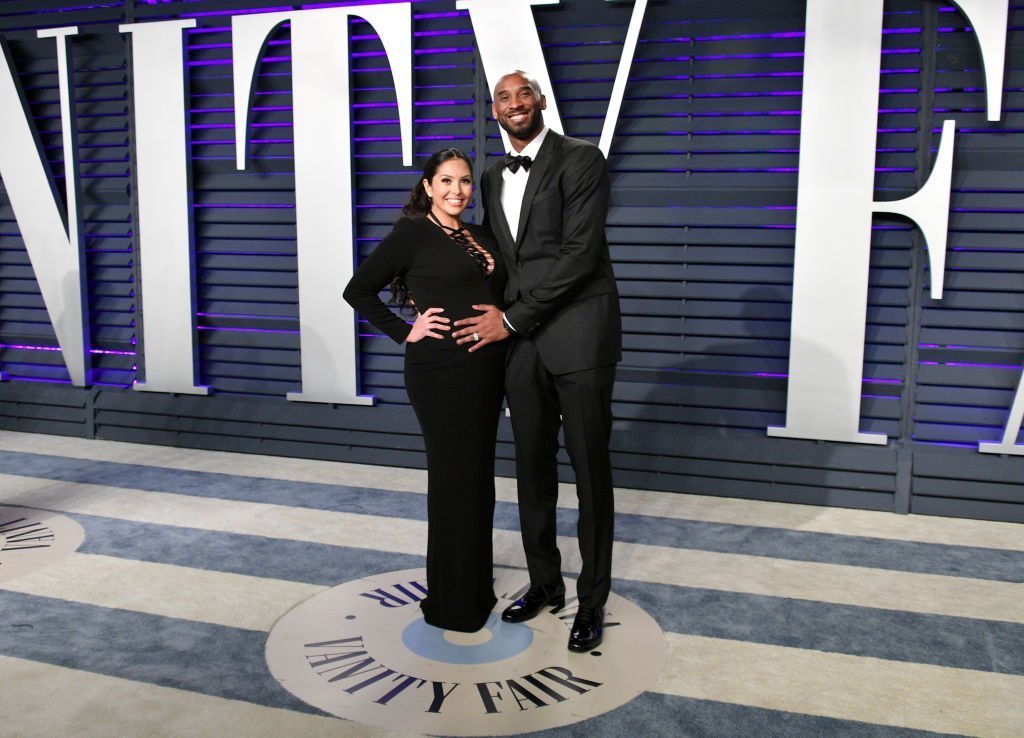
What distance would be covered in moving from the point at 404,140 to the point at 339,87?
1.63 ft

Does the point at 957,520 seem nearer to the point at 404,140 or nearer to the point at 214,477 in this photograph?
the point at 404,140

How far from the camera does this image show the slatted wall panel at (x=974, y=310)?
420 cm

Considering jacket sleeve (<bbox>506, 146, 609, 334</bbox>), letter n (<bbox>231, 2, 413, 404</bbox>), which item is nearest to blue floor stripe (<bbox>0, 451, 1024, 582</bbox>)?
letter n (<bbox>231, 2, 413, 404</bbox>)

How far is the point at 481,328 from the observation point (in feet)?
9.35

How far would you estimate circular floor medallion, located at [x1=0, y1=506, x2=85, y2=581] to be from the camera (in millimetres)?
3580

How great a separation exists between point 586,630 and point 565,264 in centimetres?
116

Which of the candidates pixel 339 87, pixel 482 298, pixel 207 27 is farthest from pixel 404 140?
pixel 482 298

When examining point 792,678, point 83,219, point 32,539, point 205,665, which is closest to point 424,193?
point 205,665

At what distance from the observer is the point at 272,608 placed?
3184mm

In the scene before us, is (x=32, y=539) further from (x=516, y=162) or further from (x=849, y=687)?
(x=849, y=687)

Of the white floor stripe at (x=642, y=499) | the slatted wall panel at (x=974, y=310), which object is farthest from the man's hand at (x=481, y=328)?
the slatted wall panel at (x=974, y=310)

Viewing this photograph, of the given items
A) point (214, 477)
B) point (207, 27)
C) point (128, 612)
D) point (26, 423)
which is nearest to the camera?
point (128, 612)

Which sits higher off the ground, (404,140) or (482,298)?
(404,140)

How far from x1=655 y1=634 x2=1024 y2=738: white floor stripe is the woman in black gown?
74 cm
